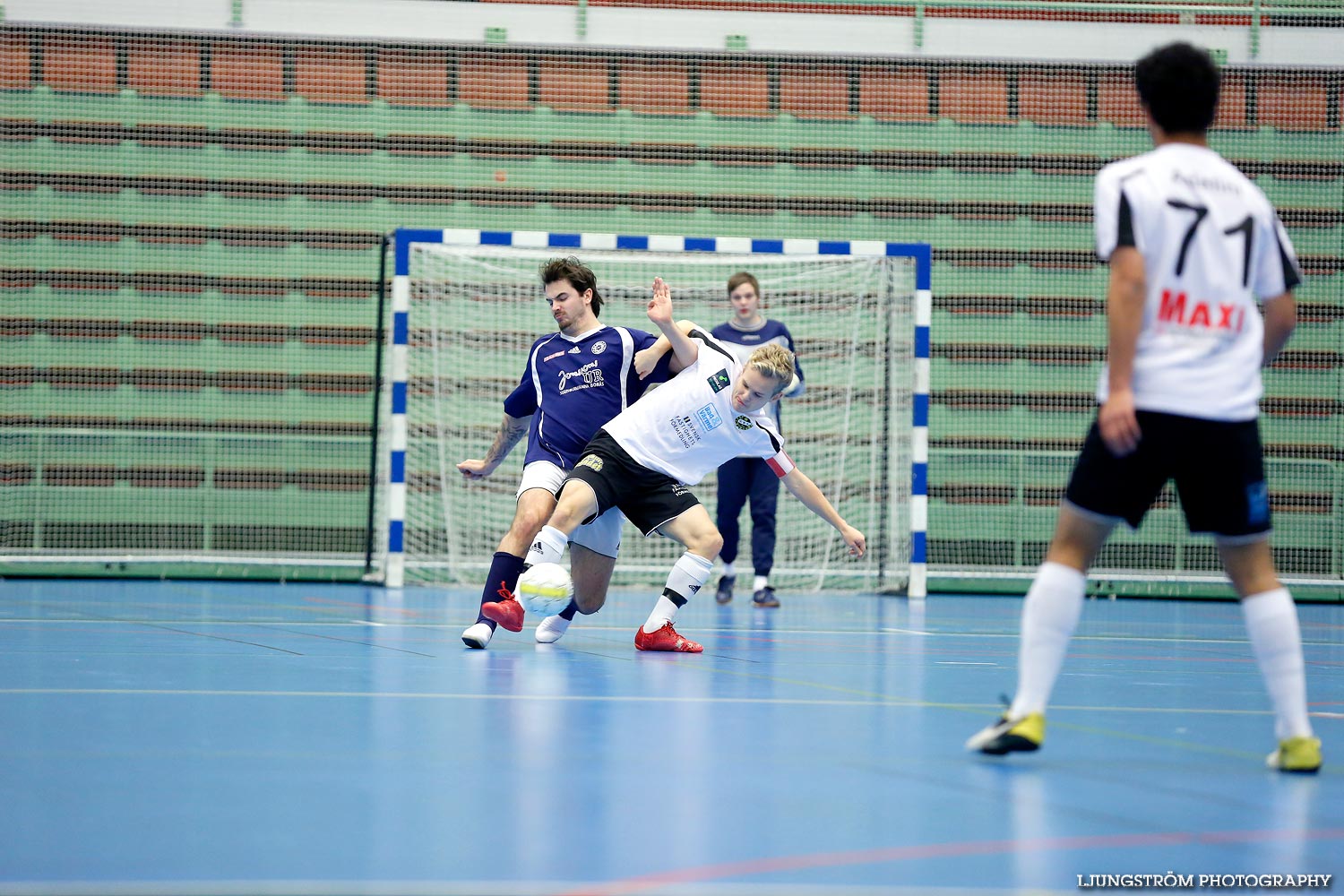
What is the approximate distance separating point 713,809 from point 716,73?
11670mm

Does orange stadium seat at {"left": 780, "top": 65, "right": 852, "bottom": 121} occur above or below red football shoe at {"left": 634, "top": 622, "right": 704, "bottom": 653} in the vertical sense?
above

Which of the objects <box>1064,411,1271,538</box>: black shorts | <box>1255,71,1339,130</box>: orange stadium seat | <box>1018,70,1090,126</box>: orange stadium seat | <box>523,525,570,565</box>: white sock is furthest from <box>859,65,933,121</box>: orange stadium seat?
<box>1064,411,1271,538</box>: black shorts

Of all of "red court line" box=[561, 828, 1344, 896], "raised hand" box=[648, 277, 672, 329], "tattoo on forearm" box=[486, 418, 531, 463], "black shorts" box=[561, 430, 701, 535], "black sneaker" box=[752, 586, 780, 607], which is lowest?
"black sneaker" box=[752, 586, 780, 607]

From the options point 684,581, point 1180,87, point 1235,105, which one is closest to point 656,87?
point 1235,105

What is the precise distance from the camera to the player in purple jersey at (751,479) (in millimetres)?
8891

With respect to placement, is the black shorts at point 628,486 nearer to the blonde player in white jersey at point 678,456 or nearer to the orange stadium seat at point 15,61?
the blonde player in white jersey at point 678,456

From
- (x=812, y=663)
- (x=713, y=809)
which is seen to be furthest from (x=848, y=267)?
(x=713, y=809)

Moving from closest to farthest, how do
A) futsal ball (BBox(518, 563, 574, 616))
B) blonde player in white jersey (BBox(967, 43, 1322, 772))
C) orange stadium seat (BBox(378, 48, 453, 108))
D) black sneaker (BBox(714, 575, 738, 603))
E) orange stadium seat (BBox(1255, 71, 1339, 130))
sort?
blonde player in white jersey (BBox(967, 43, 1322, 772)), futsal ball (BBox(518, 563, 574, 616)), black sneaker (BBox(714, 575, 738, 603)), orange stadium seat (BBox(378, 48, 453, 108)), orange stadium seat (BBox(1255, 71, 1339, 130))

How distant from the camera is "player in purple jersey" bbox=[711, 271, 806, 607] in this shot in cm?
889

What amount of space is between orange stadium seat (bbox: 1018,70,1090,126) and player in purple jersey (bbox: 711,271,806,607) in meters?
5.64

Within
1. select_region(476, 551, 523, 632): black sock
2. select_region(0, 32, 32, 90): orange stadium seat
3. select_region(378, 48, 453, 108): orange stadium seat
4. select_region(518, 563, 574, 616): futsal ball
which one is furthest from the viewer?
select_region(378, 48, 453, 108): orange stadium seat

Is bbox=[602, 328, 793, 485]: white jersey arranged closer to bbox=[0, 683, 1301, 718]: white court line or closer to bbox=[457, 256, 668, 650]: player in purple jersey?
bbox=[457, 256, 668, 650]: player in purple jersey

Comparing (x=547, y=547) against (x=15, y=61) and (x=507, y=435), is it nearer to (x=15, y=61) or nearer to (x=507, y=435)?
(x=507, y=435)

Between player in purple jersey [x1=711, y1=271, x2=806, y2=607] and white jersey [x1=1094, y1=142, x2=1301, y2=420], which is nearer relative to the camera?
white jersey [x1=1094, y1=142, x2=1301, y2=420]
